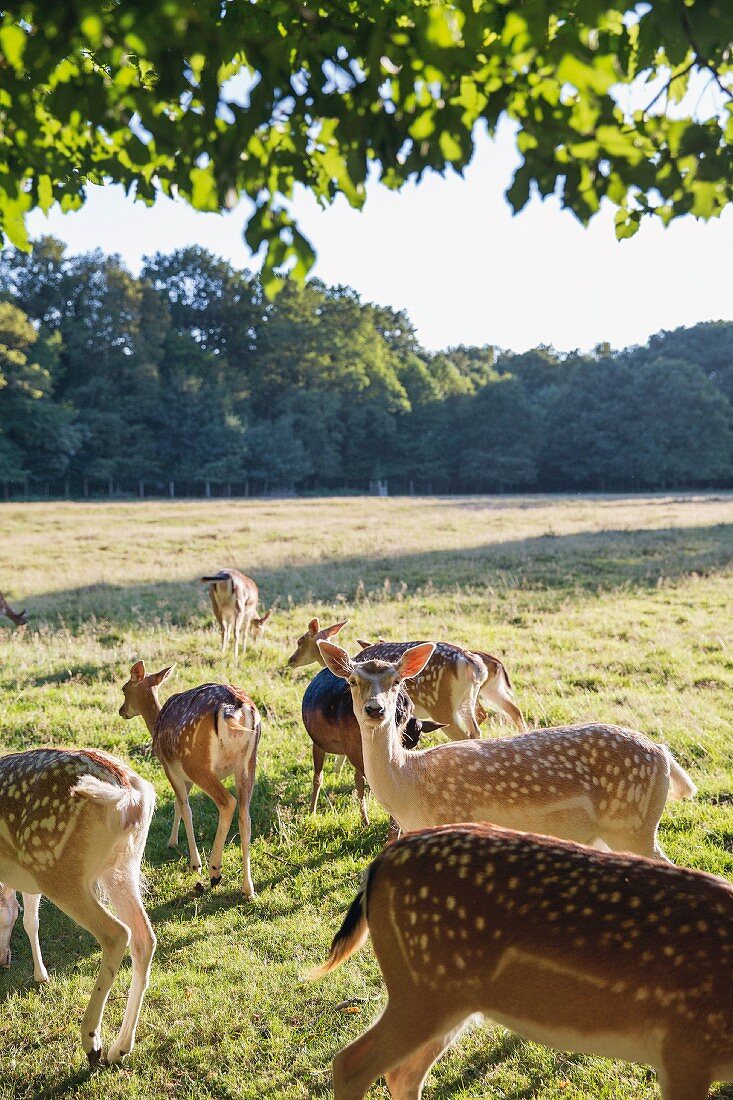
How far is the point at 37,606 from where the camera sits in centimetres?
1438

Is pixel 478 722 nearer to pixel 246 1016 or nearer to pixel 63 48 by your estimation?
pixel 246 1016

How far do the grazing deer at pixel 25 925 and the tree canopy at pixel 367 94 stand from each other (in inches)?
139

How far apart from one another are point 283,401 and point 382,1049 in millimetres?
66224

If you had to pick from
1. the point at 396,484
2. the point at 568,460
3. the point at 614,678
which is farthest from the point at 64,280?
the point at 614,678

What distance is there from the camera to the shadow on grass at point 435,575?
45.0ft

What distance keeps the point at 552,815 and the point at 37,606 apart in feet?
39.8

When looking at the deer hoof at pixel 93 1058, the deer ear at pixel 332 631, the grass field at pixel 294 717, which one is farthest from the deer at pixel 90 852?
the deer ear at pixel 332 631

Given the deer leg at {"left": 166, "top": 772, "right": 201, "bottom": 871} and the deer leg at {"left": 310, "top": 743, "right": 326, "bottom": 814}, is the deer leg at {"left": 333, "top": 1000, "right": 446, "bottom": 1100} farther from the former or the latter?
the deer leg at {"left": 310, "top": 743, "right": 326, "bottom": 814}

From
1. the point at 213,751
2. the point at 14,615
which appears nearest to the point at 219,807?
the point at 213,751

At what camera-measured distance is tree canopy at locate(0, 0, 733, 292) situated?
2967 mm

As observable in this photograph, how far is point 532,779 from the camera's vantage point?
4.40m

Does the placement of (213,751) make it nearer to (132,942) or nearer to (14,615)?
(132,942)

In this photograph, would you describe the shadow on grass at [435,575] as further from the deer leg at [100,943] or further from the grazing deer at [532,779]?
the deer leg at [100,943]

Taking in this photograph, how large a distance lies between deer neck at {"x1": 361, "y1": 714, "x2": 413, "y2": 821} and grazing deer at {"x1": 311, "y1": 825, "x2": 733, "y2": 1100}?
1.45 m
